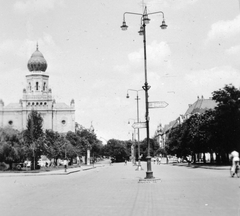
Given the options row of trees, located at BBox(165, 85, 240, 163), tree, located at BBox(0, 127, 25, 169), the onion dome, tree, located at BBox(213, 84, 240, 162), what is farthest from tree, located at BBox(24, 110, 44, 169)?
the onion dome

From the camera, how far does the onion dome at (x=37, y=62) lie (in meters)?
123

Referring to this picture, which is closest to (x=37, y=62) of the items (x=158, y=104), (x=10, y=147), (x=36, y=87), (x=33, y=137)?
(x=36, y=87)

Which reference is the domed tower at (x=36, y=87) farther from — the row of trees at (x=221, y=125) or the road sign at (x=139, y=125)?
the road sign at (x=139, y=125)

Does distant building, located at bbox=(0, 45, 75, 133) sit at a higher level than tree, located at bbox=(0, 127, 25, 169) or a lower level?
higher

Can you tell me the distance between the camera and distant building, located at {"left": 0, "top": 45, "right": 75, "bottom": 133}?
4852 inches

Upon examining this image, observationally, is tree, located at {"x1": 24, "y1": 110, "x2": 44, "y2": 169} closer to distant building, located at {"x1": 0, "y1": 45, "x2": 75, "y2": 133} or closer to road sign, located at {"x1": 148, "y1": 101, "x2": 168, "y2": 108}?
road sign, located at {"x1": 148, "y1": 101, "x2": 168, "y2": 108}

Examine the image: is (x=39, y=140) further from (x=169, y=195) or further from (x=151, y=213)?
(x=151, y=213)

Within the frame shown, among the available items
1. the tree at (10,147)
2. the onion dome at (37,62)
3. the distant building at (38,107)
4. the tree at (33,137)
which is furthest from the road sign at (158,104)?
the onion dome at (37,62)

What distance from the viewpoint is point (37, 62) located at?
122m

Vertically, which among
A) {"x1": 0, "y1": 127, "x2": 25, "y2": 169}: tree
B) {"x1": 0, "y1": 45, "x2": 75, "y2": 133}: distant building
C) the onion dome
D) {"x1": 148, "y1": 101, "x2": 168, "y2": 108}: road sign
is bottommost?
{"x1": 0, "y1": 127, "x2": 25, "y2": 169}: tree

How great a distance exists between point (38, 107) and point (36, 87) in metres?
6.18

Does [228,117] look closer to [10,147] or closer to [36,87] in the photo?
[10,147]

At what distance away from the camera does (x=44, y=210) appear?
1205cm

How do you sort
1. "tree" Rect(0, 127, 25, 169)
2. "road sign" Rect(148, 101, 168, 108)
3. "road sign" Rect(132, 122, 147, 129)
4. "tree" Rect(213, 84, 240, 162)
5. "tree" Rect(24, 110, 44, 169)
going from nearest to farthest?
"road sign" Rect(148, 101, 168, 108)
"road sign" Rect(132, 122, 147, 129)
"tree" Rect(0, 127, 25, 169)
"tree" Rect(213, 84, 240, 162)
"tree" Rect(24, 110, 44, 169)
